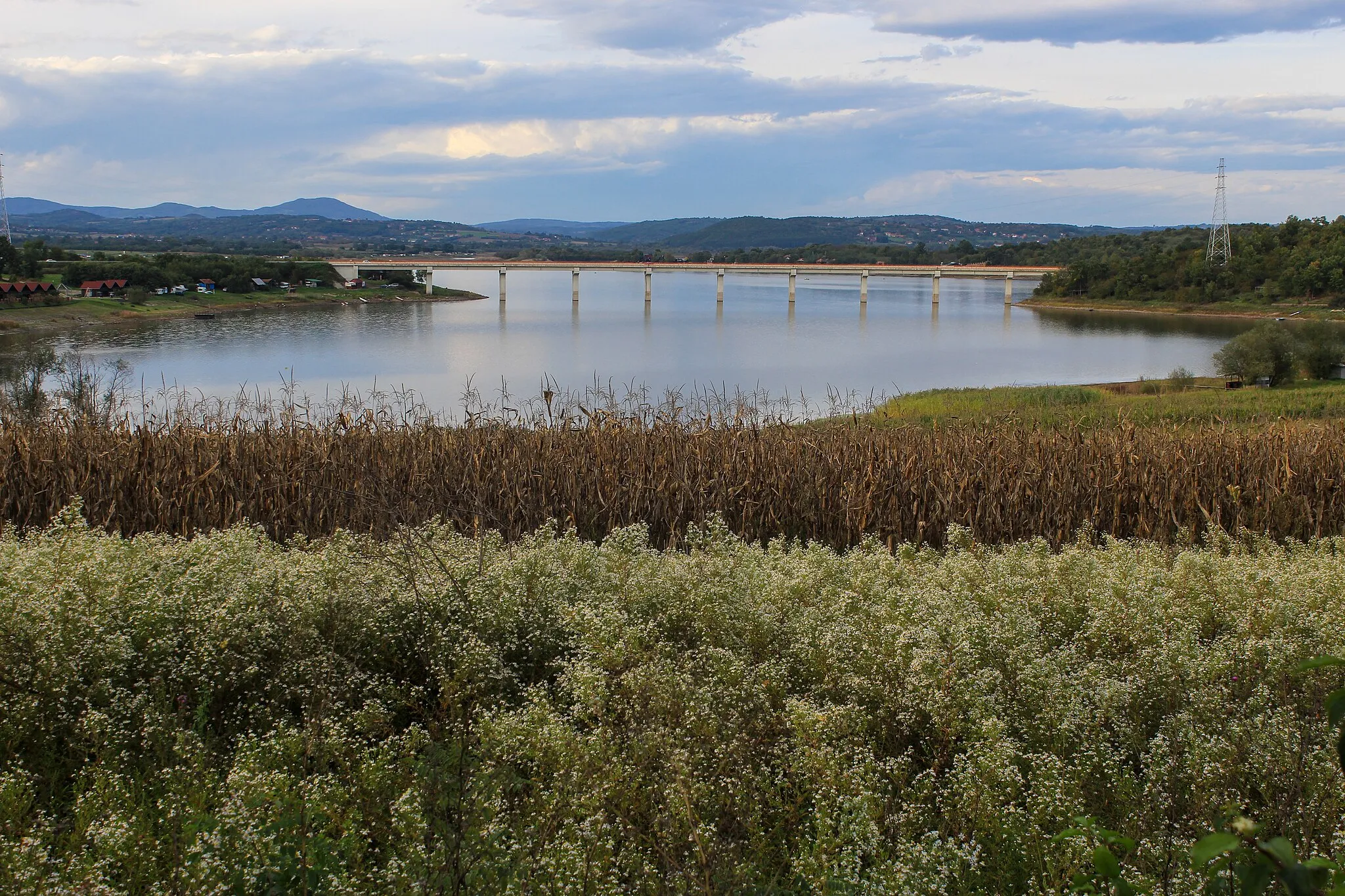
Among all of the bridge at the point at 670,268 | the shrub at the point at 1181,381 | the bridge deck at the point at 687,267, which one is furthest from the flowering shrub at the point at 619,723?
the bridge deck at the point at 687,267

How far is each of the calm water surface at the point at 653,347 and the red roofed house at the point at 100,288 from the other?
A: 8357 millimetres

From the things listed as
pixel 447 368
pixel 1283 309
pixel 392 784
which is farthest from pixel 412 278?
pixel 392 784

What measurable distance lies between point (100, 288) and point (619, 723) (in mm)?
81345

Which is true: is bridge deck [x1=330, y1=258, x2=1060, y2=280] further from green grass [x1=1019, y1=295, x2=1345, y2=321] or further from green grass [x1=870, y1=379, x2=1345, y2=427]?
green grass [x1=870, y1=379, x2=1345, y2=427]

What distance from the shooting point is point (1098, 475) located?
11953mm

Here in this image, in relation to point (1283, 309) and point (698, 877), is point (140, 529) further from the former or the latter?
point (1283, 309)

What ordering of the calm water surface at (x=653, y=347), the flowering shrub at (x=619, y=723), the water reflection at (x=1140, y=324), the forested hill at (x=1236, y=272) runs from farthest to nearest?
the forested hill at (x=1236, y=272) < the water reflection at (x=1140, y=324) < the calm water surface at (x=653, y=347) < the flowering shrub at (x=619, y=723)

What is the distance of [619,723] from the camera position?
191 inches

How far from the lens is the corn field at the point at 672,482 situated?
35.6 ft

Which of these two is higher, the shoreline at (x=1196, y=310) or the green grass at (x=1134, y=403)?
the shoreline at (x=1196, y=310)

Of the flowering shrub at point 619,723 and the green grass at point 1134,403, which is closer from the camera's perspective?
the flowering shrub at point 619,723

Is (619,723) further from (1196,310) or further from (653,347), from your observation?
(1196,310)

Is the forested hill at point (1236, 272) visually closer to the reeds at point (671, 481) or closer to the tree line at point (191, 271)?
the tree line at point (191, 271)

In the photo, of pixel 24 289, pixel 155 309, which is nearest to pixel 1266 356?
pixel 155 309
